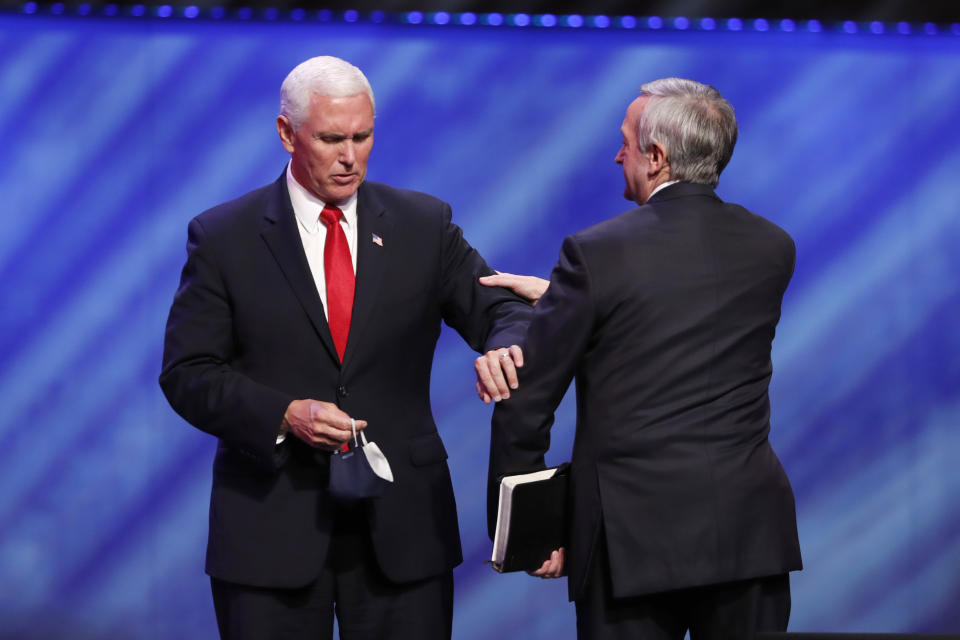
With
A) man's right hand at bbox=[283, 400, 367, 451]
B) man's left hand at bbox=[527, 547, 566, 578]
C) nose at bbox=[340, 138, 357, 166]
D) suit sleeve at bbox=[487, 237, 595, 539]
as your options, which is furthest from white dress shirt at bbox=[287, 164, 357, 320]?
man's left hand at bbox=[527, 547, 566, 578]

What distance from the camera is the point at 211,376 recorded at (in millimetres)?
2357

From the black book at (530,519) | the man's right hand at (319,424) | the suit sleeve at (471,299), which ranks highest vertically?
the suit sleeve at (471,299)

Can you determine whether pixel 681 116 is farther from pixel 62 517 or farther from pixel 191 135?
pixel 62 517

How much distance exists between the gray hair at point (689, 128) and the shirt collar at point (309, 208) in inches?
25.5

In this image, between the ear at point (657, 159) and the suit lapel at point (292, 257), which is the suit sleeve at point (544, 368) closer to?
the ear at point (657, 159)

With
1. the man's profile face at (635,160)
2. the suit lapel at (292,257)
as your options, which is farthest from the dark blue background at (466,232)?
the man's profile face at (635,160)

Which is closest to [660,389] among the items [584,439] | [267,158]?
[584,439]

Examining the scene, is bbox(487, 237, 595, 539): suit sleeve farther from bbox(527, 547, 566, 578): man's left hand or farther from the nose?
the nose

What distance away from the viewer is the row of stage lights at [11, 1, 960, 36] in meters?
3.91

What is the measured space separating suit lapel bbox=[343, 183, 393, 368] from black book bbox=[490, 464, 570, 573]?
442 millimetres

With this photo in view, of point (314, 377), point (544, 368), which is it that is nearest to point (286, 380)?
point (314, 377)

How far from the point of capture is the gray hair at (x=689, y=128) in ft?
7.25

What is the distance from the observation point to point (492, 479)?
7.54 ft

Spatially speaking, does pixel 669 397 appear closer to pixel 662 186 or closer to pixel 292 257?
pixel 662 186
